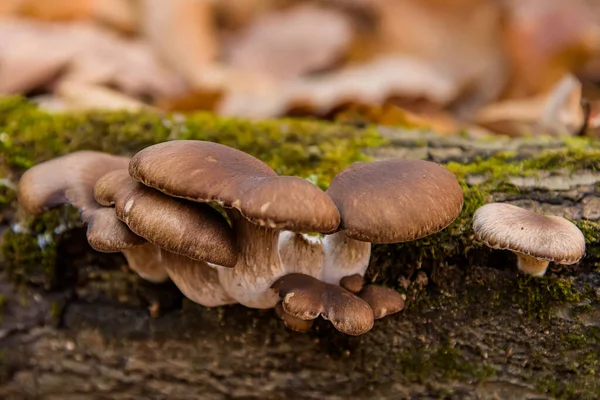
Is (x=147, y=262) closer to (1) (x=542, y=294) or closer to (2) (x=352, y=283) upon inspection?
(2) (x=352, y=283)

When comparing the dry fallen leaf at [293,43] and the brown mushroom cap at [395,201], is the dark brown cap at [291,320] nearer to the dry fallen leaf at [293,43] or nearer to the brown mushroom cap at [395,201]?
the brown mushroom cap at [395,201]

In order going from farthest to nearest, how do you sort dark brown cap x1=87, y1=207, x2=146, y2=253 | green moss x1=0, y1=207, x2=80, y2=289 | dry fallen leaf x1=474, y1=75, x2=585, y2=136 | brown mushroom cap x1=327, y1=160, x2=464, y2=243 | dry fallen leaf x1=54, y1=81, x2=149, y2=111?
1. dry fallen leaf x1=54, y1=81, x2=149, y2=111
2. dry fallen leaf x1=474, y1=75, x2=585, y2=136
3. green moss x1=0, y1=207, x2=80, y2=289
4. dark brown cap x1=87, y1=207, x2=146, y2=253
5. brown mushroom cap x1=327, y1=160, x2=464, y2=243

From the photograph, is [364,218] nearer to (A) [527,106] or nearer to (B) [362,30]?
(A) [527,106]

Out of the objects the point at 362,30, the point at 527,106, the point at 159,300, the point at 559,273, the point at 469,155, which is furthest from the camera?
the point at 362,30

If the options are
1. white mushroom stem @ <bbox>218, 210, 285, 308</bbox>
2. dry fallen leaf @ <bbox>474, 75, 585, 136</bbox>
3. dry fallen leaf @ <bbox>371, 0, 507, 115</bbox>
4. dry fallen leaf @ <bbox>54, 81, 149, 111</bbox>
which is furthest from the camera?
dry fallen leaf @ <bbox>371, 0, 507, 115</bbox>

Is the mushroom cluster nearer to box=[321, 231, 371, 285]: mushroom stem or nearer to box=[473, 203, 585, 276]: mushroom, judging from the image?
box=[321, 231, 371, 285]: mushroom stem

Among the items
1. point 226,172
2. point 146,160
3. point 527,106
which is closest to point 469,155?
point 226,172

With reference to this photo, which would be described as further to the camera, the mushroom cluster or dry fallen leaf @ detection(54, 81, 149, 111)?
dry fallen leaf @ detection(54, 81, 149, 111)

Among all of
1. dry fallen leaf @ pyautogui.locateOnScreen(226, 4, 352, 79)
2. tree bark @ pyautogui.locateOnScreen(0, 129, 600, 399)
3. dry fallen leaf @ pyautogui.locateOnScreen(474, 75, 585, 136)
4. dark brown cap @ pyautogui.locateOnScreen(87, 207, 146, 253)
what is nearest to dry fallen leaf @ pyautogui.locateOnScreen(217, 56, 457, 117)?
dry fallen leaf @ pyautogui.locateOnScreen(226, 4, 352, 79)
